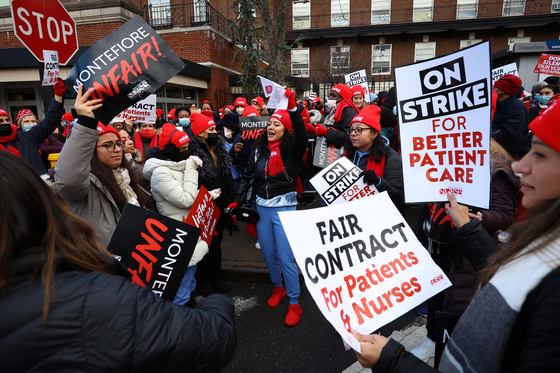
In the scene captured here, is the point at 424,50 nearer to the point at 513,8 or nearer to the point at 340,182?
the point at 513,8

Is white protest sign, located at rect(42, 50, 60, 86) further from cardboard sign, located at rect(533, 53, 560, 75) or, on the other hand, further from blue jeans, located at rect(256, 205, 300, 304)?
cardboard sign, located at rect(533, 53, 560, 75)

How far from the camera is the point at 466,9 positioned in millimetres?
24656

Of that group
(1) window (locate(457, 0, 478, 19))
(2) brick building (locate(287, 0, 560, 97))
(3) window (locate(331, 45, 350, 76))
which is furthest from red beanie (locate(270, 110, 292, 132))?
(1) window (locate(457, 0, 478, 19))

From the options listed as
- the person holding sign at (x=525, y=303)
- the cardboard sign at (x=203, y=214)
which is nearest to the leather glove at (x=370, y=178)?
the cardboard sign at (x=203, y=214)

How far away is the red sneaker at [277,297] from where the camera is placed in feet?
12.0

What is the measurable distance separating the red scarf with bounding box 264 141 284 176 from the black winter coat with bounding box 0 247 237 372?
2373 millimetres

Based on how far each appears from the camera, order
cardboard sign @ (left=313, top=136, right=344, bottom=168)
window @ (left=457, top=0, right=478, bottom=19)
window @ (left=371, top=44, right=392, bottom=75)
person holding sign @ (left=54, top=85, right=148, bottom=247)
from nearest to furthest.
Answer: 1. person holding sign @ (left=54, top=85, right=148, bottom=247)
2. cardboard sign @ (left=313, top=136, right=344, bottom=168)
3. window @ (left=457, top=0, right=478, bottom=19)
4. window @ (left=371, top=44, right=392, bottom=75)

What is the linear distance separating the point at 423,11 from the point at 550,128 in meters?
29.3

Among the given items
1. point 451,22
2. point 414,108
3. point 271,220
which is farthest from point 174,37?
point 451,22

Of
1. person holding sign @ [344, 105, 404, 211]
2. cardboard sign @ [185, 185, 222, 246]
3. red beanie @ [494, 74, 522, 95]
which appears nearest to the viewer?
cardboard sign @ [185, 185, 222, 246]

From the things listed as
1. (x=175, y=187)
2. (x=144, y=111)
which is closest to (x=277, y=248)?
(x=175, y=187)

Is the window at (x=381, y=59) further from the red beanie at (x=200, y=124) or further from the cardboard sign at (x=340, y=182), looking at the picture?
the cardboard sign at (x=340, y=182)

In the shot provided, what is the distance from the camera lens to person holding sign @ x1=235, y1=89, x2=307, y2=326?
3377 millimetres

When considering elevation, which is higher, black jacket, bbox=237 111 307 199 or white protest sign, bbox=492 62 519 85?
white protest sign, bbox=492 62 519 85
